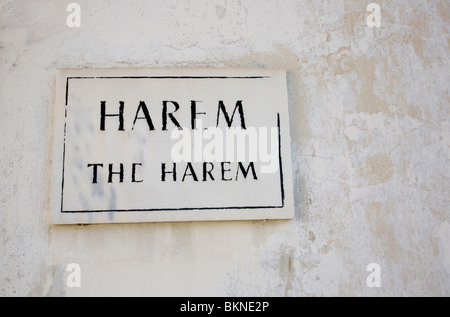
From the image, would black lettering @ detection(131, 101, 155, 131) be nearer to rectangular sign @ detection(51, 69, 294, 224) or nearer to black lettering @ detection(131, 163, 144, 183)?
rectangular sign @ detection(51, 69, 294, 224)

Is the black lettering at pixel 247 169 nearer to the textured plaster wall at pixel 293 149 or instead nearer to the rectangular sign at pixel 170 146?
the rectangular sign at pixel 170 146

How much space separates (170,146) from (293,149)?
0.38 metres

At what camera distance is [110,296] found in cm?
116

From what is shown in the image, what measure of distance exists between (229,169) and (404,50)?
28.0 inches

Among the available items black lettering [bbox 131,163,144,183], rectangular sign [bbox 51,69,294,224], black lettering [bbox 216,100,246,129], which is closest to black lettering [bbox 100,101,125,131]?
rectangular sign [bbox 51,69,294,224]

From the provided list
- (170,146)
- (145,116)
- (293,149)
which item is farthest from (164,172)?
(293,149)

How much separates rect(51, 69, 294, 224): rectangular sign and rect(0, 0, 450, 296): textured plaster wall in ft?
0.16

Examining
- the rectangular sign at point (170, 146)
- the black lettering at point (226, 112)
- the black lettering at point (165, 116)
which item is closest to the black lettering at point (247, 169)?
the rectangular sign at point (170, 146)

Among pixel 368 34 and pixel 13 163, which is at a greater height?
pixel 368 34

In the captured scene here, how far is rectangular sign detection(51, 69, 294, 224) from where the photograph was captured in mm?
1183

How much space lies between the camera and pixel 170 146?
3.99 ft
